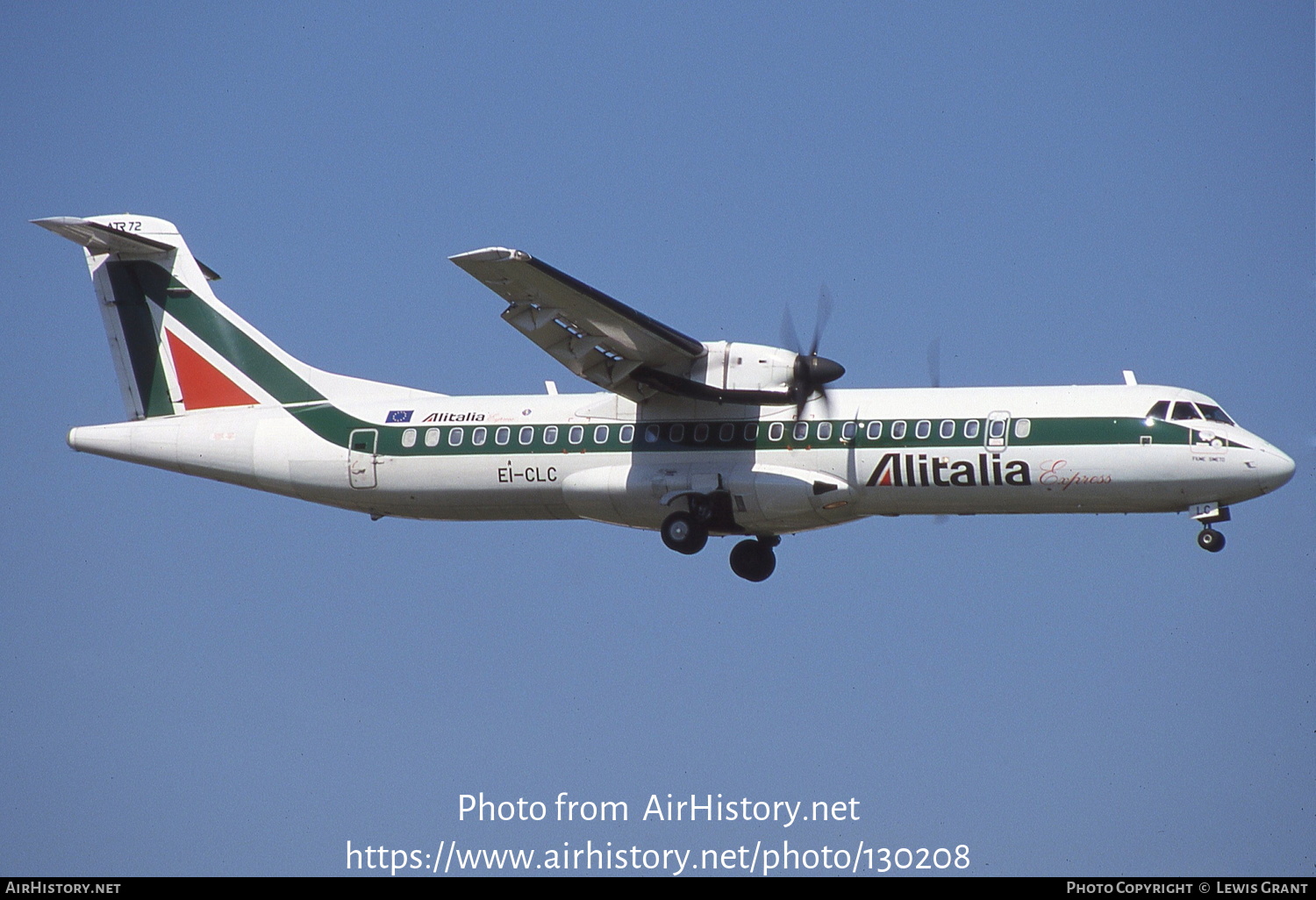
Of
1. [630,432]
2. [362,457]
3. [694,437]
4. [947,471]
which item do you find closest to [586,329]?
[630,432]

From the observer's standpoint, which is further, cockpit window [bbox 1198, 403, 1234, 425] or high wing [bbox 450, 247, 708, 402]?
cockpit window [bbox 1198, 403, 1234, 425]

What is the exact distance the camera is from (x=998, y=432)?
2114 cm

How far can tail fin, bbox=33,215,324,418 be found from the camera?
80.0ft

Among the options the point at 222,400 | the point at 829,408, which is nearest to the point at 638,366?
the point at 829,408

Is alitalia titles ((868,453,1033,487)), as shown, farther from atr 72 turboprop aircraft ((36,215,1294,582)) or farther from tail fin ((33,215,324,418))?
tail fin ((33,215,324,418))

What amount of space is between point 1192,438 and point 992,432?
8.05 feet

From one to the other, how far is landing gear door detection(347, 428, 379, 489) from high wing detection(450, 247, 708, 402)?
3.10m

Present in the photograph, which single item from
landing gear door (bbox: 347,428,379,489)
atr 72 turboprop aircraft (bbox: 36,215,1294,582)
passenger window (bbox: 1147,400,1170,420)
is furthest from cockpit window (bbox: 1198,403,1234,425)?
landing gear door (bbox: 347,428,379,489)

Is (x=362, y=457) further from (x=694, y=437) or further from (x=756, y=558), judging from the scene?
(x=756, y=558)

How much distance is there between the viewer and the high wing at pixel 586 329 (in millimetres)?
20234

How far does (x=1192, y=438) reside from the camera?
20.6 meters

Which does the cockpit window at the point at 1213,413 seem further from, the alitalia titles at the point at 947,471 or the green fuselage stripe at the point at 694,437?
the alitalia titles at the point at 947,471

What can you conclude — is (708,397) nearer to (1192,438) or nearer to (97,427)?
(1192,438)
